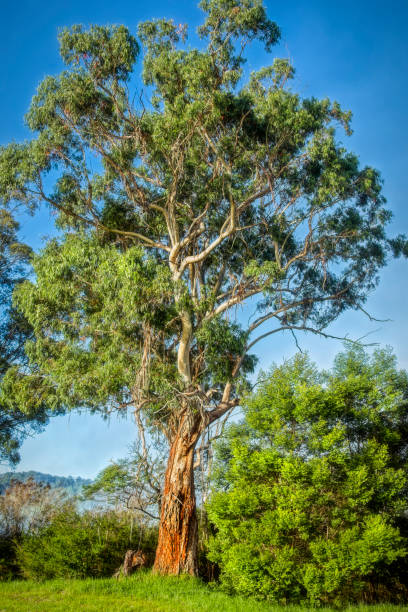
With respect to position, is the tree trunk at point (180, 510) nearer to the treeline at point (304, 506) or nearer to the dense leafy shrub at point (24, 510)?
the treeline at point (304, 506)

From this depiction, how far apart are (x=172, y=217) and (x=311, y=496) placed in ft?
21.8

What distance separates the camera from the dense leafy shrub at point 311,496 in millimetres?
6840

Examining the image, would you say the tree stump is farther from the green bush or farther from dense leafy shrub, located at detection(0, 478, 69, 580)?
dense leafy shrub, located at detection(0, 478, 69, 580)

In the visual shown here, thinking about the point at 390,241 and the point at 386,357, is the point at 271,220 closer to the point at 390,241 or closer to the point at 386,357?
the point at 390,241

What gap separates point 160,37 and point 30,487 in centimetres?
1115

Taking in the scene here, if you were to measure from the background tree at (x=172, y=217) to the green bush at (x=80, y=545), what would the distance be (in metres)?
1.32

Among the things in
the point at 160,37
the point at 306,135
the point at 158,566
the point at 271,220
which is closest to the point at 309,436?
the point at 158,566

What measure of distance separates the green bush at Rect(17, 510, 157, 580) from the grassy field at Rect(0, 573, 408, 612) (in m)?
0.40

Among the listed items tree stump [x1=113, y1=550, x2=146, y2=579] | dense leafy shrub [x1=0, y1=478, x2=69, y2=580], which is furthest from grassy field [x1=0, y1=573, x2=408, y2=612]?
dense leafy shrub [x1=0, y1=478, x2=69, y2=580]

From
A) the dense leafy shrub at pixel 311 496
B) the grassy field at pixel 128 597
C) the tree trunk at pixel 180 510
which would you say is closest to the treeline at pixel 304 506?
the dense leafy shrub at pixel 311 496

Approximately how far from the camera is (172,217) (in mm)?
11016

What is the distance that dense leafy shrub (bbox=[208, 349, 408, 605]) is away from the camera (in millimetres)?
6840

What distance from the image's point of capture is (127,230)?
12.1 metres

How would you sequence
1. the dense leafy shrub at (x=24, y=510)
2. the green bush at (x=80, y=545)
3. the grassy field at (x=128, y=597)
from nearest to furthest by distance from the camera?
the grassy field at (x=128, y=597), the green bush at (x=80, y=545), the dense leafy shrub at (x=24, y=510)
